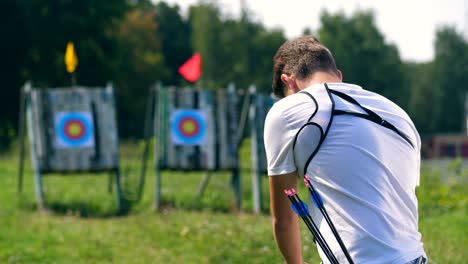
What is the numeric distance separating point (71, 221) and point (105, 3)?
75.2 feet

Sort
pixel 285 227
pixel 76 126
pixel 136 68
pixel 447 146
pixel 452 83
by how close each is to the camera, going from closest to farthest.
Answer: pixel 285 227, pixel 76 126, pixel 447 146, pixel 136 68, pixel 452 83

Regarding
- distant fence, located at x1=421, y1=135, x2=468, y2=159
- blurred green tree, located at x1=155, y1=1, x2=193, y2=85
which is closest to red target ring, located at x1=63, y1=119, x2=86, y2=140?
distant fence, located at x1=421, y1=135, x2=468, y2=159

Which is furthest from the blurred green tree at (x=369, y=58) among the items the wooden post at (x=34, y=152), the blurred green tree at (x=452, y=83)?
the wooden post at (x=34, y=152)

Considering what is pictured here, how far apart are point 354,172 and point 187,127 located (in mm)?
7127

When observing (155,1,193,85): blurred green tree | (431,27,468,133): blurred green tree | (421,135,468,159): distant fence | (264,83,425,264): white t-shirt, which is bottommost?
(421,135,468,159): distant fence

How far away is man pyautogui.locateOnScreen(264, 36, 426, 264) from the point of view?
209 cm

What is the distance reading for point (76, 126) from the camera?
360 inches

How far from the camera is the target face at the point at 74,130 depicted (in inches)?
360

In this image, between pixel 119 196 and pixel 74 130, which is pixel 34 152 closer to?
pixel 74 130

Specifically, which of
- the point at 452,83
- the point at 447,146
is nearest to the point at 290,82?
the point at 447,146

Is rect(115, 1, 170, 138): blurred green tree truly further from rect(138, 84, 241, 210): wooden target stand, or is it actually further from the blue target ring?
rect(138, 84, 241, 210): wooden target stand

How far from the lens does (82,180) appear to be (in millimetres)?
13438

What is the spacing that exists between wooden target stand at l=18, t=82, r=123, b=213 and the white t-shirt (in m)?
7.22

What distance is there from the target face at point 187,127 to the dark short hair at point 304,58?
6.85m
